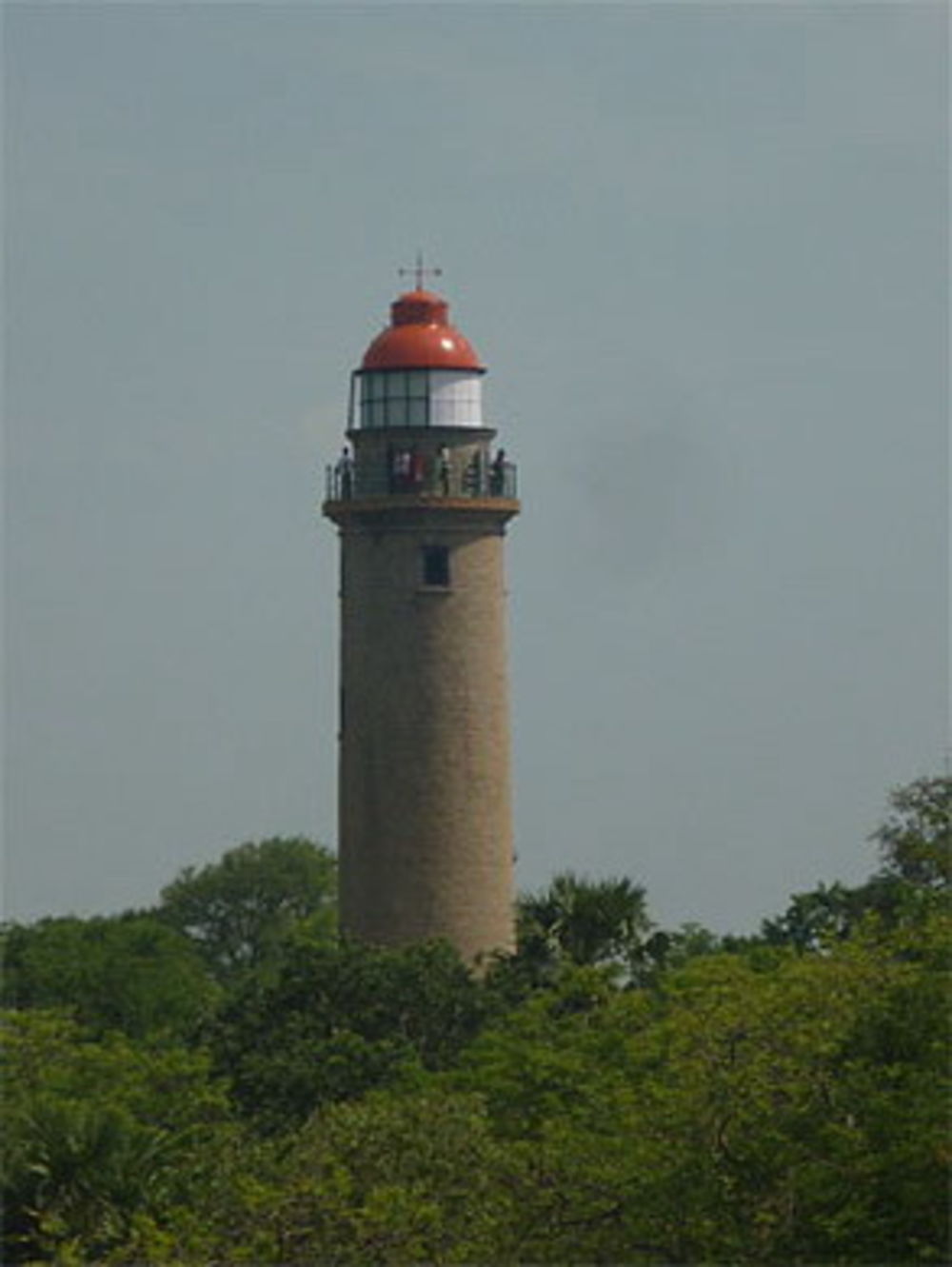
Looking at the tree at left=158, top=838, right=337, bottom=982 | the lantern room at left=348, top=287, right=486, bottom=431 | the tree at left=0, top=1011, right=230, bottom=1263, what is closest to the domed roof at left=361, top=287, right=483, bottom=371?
the lantern room at left=348, top=287, right=486, bottom=431

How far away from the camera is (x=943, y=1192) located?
39500 mm

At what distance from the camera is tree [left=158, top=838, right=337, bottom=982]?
12800 centimetres

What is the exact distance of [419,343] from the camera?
8044cm

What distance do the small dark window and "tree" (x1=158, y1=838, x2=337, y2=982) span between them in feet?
162

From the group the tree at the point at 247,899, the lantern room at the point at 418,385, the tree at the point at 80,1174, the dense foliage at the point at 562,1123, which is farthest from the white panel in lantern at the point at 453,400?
the tree at the point at 247,899

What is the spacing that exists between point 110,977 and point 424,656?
22926mm

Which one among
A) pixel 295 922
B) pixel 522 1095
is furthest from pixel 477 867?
pixel 295 922

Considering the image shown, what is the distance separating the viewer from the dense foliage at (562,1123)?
41406 mm

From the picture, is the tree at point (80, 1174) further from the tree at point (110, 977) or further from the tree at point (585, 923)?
the tree at point (110, 977)

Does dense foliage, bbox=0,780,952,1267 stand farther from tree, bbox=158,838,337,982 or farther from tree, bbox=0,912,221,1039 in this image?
tree, bbox=158,838,337,982

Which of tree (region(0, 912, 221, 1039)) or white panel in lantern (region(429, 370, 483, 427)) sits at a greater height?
white panel in lantern (region(429, 370, 483, 427))

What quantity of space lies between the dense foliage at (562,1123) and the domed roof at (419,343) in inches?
593

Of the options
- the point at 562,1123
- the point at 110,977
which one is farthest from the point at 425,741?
the point at 562,1123

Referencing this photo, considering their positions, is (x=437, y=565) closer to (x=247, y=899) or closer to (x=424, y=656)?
(x=424, y=656)
